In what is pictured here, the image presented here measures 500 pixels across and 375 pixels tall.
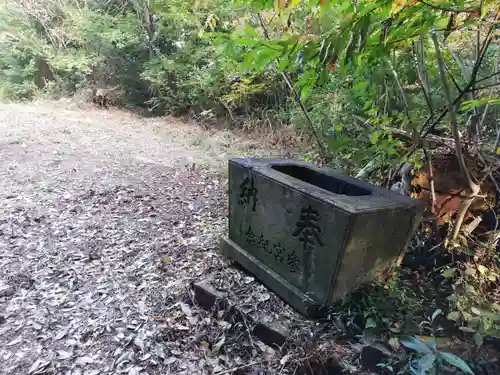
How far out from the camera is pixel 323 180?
2602 mm

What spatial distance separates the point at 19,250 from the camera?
3117mm

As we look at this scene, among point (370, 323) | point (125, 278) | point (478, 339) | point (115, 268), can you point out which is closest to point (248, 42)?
point (370, 323)

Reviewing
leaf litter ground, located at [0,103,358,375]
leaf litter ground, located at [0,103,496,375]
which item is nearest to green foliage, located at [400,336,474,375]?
leaf litter ground, located at [0,103,496,375]

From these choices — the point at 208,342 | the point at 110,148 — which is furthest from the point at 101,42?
the point at 208,342

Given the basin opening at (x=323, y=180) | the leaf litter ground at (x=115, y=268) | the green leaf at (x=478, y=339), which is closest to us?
the green leaf at (x=478, y=339)

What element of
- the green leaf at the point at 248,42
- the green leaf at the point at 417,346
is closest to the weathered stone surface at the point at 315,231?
the green leaf at the point at 417,346

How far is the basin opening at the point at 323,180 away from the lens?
93.2 inches

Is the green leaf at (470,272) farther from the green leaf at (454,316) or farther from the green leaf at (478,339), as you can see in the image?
the green leaf at (478,339)

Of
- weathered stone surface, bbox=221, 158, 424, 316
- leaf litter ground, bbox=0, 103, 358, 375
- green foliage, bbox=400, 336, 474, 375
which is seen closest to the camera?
green foliage, bbox=400, 336, 474, 375

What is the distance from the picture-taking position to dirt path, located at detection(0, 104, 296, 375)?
2.04m

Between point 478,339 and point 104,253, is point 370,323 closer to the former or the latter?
point 478,339

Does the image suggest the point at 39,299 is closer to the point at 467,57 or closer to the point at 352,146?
the point at 352,146

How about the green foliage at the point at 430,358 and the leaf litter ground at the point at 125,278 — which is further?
the leaf litter ground at the point at 125,278

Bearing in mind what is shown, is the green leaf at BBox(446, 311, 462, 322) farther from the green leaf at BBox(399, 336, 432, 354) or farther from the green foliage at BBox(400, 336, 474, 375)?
the green leaf at BBox(399, 336, 432, 354)
